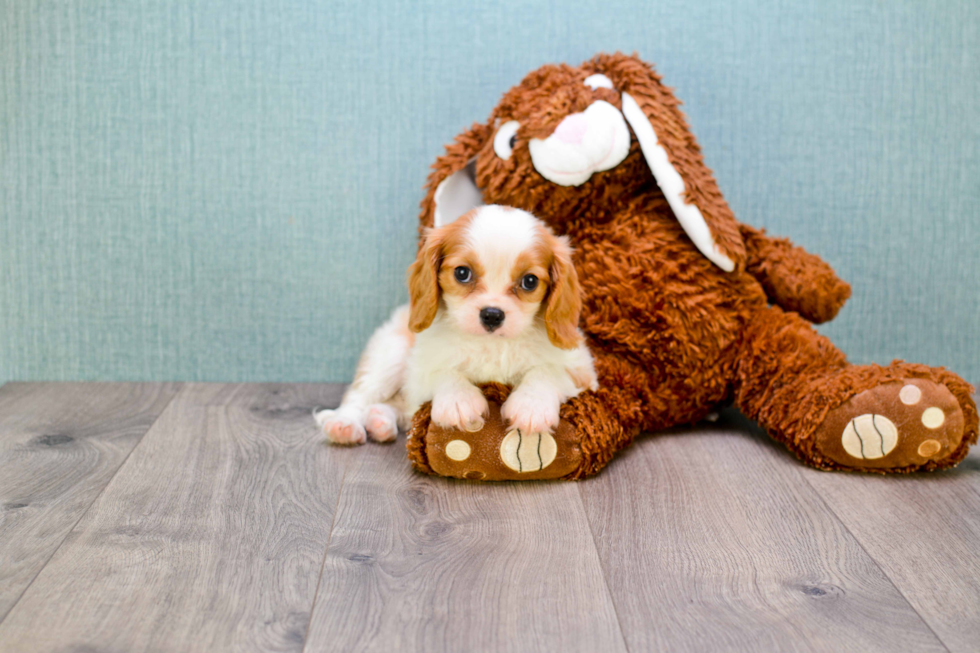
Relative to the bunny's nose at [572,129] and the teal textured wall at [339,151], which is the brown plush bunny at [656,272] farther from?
the teal textured wall at [339,151]

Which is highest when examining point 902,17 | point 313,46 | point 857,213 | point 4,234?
point 902,17

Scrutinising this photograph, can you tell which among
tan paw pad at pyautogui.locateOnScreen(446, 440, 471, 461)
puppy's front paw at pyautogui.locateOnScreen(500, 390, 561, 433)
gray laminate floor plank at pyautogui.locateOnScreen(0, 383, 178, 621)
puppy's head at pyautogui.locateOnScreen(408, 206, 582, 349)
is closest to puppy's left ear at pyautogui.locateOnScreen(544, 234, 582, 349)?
puppy's head at pyautogui.locateOnScreen(408, 206, 582, 349)

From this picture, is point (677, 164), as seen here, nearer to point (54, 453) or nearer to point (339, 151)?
point (339, 151)

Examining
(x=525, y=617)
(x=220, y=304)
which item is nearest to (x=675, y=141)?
(x=525, y=617)

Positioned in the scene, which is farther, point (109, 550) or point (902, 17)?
point (902, 17)

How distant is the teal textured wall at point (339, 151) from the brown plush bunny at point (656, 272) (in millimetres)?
301

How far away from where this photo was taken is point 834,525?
1.33 m

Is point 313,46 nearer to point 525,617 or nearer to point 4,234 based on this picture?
point 4,234

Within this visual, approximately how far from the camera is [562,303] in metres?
1.46

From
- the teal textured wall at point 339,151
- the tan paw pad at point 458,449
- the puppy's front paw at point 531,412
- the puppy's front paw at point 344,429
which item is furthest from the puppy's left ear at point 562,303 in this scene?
the teal textured wall at point 339,151

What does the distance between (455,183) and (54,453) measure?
0.96 m

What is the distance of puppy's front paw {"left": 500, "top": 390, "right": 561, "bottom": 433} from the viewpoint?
1.43 metres

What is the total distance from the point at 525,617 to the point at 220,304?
133 centimetres

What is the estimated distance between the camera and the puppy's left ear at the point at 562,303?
1453 mm
